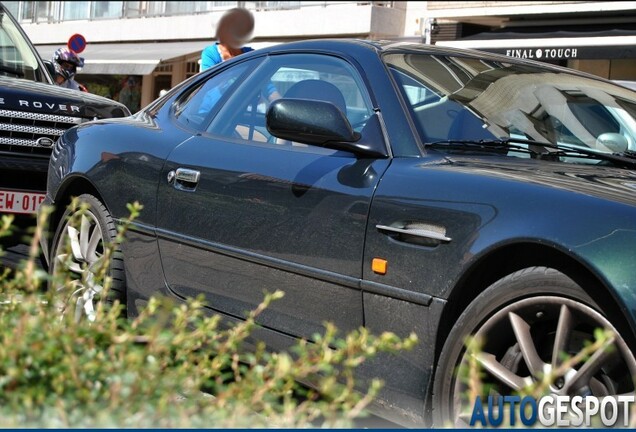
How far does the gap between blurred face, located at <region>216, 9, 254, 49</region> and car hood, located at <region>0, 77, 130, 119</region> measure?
99 centimetres

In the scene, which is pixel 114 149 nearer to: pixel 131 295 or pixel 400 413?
pixel 131 295

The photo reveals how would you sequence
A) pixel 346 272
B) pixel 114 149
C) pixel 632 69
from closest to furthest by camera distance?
pixel 346 272 → pixel 114 149 → pixel 632 69

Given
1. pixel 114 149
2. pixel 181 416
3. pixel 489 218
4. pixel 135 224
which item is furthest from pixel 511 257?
pixel 114 149

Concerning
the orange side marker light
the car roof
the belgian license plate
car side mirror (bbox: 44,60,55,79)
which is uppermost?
the car roof

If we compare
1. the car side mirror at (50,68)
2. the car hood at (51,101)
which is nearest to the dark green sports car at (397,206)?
the car hood at (51,101)

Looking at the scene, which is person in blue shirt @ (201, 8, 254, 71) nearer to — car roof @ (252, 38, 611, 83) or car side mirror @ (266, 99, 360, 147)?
car roof @ (252, 38, 611, 83)

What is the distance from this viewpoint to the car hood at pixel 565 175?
328 cm

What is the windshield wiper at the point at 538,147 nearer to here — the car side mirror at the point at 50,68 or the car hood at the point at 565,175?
the car hood at the point at 565,175

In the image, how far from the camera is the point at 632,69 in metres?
21.2

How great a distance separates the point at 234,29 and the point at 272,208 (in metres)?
4.55

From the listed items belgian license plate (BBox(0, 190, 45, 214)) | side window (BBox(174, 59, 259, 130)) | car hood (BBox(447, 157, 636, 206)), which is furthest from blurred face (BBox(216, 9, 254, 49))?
car hood (BBox(447, 157, 636, 206))

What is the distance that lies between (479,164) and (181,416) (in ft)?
6.25

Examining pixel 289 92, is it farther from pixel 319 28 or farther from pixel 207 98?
pixel 319 28

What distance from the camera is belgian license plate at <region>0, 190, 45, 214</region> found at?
21.8 ft
